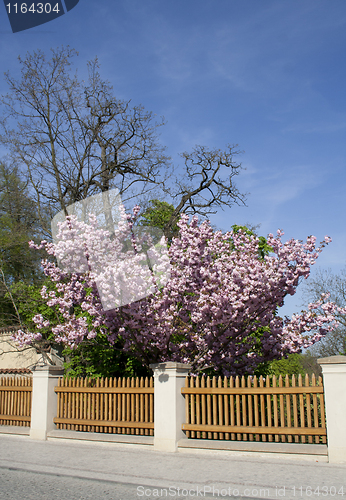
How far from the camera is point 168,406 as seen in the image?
348 inches

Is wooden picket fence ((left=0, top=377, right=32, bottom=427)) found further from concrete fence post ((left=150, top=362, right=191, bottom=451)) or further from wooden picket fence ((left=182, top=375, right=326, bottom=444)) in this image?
wooden picket fence ((left=182, top=375, right=326, bottom=444))

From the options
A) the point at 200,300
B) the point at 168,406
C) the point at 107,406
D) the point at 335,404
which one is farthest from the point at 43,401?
the point at 335,404

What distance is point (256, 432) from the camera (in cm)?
817

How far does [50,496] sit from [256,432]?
421 centimetres

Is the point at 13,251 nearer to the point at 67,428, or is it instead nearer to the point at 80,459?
the point at 67,428

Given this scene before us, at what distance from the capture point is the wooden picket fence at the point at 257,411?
772cm

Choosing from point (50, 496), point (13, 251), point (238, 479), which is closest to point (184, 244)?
point (238, 479)

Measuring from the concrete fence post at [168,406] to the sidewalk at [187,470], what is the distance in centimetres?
30

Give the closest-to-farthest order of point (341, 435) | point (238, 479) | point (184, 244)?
point (238, 479) < point (341, 435) < point (184, 244)

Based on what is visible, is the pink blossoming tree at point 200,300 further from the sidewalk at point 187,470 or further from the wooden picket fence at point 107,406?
the sidewalk at point 187,470

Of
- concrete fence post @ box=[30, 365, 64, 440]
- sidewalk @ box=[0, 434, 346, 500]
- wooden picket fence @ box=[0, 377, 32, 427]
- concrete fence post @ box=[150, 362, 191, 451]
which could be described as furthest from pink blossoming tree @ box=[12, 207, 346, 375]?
sidewalk @ box=[0, 434, 346, 500]

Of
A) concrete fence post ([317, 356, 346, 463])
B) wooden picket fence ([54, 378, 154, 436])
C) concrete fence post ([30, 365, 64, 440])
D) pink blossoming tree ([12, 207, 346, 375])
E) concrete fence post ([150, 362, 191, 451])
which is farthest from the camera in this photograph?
concrete fence post ([30, 365, 64, 440])

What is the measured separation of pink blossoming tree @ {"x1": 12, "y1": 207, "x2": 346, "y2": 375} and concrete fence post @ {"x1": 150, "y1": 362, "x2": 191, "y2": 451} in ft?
4.98

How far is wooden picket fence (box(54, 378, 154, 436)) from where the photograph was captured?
9.46m
